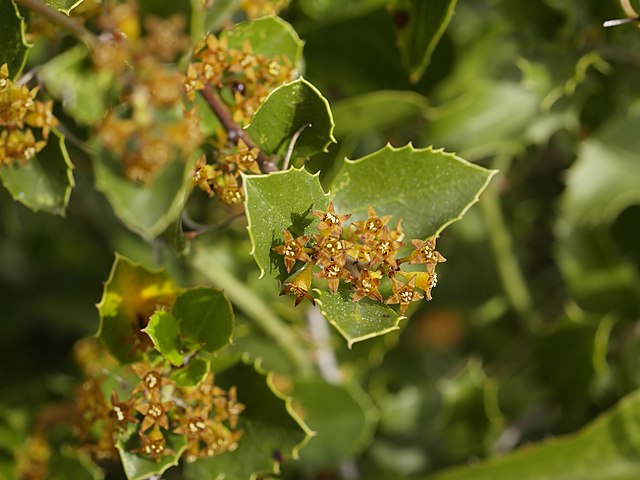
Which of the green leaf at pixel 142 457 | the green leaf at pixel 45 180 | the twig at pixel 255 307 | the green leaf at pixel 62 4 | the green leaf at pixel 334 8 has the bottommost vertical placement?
the twig at pixel 255 307

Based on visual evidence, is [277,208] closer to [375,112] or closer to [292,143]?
[292,143]

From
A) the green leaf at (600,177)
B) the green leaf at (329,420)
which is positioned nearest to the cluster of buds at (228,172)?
the green leaf at (329,420)

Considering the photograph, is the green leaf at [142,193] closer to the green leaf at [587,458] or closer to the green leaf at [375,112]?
the green leaf at [375,112]

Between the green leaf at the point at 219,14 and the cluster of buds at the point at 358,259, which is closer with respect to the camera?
the cluster of buds at the point at 358,259

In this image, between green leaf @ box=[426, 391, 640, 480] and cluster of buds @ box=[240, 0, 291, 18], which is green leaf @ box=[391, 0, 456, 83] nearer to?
cluster of buds @ box=[240, 0, 291, 18]

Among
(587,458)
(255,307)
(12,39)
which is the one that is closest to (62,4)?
(12,39)

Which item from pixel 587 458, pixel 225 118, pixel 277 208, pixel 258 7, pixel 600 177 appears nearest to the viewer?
pixel 277 208
